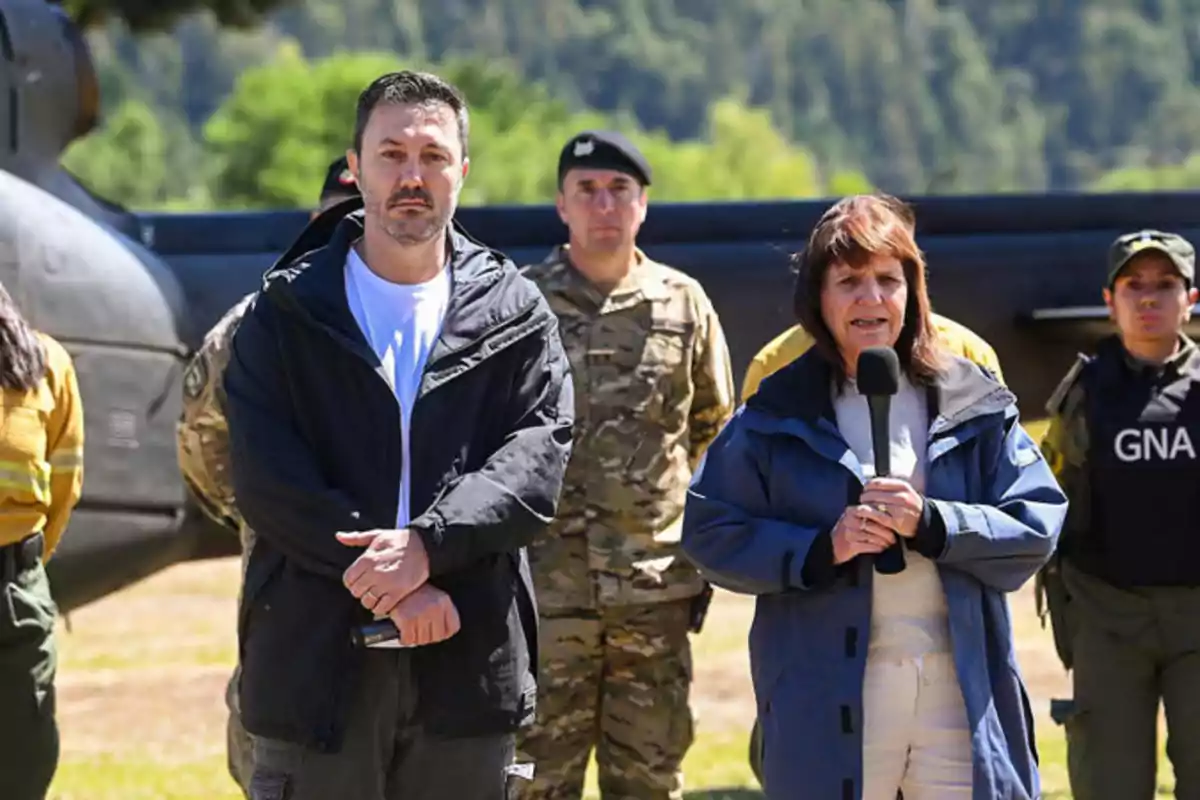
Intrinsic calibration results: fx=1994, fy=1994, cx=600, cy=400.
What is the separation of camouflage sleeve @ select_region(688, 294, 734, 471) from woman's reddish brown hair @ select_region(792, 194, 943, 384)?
5.78 feet

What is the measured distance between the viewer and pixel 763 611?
3.97 metres

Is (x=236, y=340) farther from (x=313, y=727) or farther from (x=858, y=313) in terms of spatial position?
(x=858, y=313)

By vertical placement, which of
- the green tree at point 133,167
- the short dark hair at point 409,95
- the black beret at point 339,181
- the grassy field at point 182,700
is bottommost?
the grassy field at point 182,700

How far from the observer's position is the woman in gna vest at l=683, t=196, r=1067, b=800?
12.3ft

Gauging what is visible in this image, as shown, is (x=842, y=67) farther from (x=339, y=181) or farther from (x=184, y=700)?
(x=339, y=181)

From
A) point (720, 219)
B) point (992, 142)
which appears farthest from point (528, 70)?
point (720, 219)

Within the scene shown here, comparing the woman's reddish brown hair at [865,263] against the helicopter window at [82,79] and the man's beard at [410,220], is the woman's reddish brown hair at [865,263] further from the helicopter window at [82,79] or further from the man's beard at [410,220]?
the helicopter window at [82,79]

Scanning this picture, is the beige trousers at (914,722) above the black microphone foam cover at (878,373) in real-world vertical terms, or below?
below

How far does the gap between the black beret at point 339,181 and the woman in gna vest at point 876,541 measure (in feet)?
5.48

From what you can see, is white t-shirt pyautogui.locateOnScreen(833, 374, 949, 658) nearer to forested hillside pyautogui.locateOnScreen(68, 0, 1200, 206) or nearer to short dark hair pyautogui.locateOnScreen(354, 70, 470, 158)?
short dark hair pyautogui.locateOnScreen(354, 70, 470, 158)

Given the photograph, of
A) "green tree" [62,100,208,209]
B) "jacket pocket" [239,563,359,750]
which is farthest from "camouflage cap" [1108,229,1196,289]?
"green tree" [62,100,208,209]

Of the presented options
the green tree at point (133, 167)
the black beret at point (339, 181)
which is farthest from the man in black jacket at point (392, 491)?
the green tree at point (133, 167)

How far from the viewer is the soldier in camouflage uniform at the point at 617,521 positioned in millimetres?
5547

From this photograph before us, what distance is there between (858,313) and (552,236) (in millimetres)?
4654
